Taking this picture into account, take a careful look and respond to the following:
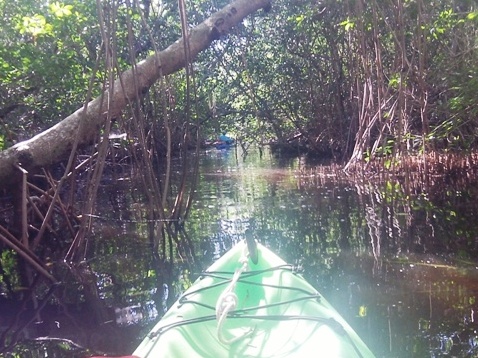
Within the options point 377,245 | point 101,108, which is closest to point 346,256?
point 377,245

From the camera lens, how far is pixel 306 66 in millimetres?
15633

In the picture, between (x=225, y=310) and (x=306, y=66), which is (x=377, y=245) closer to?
(x=225, y=310)

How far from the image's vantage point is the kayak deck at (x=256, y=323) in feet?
7.99

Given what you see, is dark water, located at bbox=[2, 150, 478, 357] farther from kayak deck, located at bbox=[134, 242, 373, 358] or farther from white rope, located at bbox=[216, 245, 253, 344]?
white rope, located at bbox=[216, 245, 253, 344]

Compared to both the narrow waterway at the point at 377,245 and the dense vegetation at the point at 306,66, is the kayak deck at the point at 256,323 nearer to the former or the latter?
the narrow waterway at the point at 377,245

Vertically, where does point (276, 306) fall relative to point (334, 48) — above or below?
below

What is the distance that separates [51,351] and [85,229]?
75.1 inches

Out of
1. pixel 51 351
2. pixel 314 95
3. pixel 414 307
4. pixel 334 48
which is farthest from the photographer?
pixel 314 95

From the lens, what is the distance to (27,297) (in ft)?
15.1

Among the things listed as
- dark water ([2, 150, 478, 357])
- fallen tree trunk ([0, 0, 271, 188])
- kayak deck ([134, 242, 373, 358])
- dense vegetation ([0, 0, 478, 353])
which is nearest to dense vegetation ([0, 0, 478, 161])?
dense vegetation ([0, 0, 478, 353])

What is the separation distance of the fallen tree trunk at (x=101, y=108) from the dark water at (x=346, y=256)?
1.04 m

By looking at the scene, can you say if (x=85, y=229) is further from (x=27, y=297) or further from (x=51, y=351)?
(x=51, y=351)

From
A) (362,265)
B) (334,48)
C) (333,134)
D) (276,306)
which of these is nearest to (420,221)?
(362,265)

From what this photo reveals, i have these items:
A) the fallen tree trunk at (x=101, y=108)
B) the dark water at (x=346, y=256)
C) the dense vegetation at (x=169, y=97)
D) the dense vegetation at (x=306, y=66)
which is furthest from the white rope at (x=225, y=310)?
the dense vegetation at (x=306, y=66)
